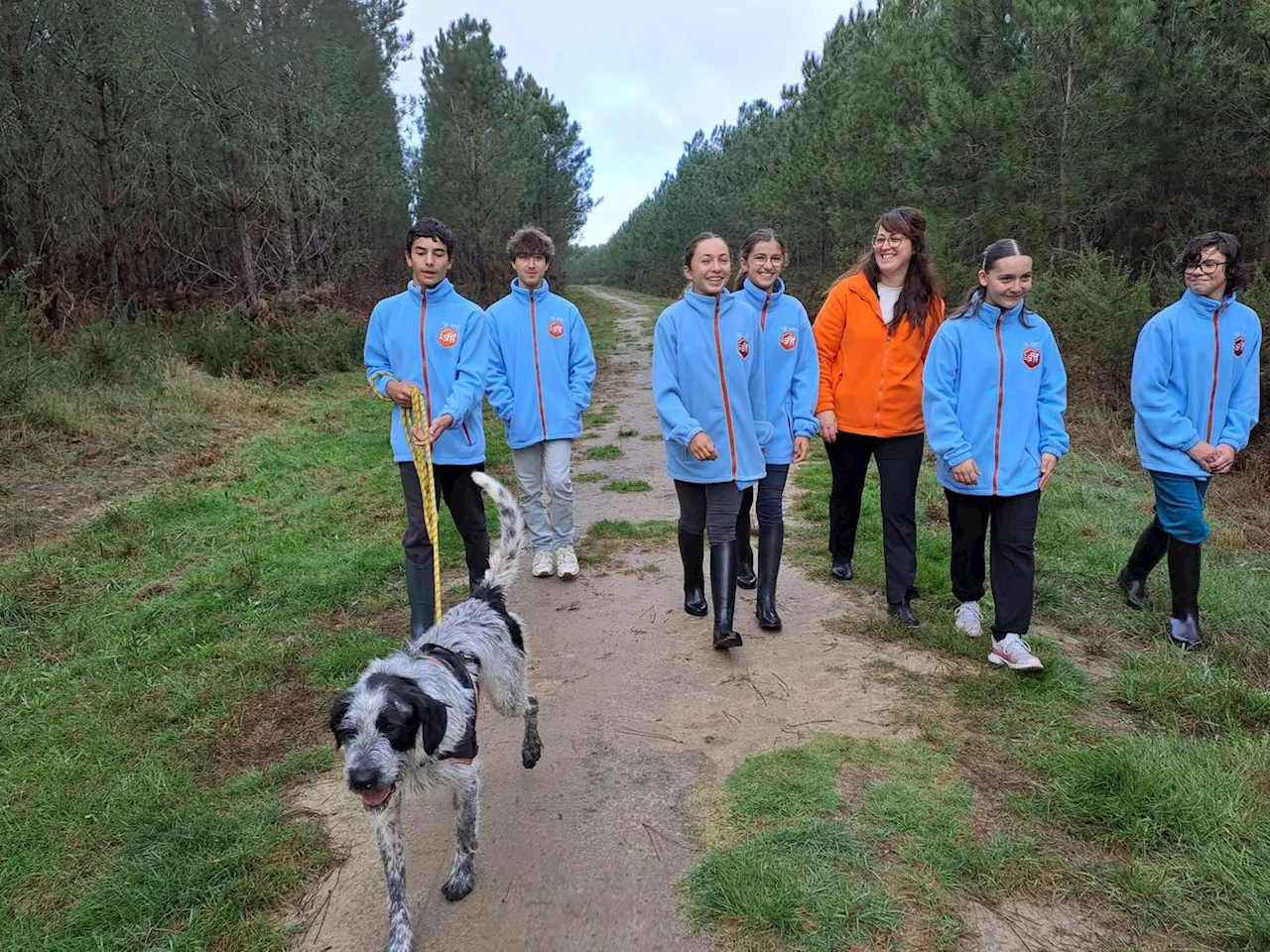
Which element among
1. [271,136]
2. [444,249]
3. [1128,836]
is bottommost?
[1128,836]

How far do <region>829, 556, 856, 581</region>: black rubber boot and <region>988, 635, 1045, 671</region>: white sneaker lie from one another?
1314 millimetres

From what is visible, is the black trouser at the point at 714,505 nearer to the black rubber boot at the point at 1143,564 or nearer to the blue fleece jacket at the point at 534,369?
the blue fleece jacket at the point at 534,369

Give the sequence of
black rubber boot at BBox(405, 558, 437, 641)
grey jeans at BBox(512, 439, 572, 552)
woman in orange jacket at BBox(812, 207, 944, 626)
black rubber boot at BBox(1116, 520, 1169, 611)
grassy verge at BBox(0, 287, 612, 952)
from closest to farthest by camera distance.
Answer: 1. grassy verge at BBox(0, 287, 612, 952)
2. black rubber boot at BBox(405, 558, 437, 641)
3. woman in orange jacket at BBox(812, 207, 944, 626)
4. black rubber boot at BBox(1116, 520, 1169, 611)
5. grey jeans at BBox(512, 439, 572, 552)

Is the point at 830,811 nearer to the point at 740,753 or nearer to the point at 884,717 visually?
the point at 740,753

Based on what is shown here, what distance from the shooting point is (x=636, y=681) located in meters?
3.89

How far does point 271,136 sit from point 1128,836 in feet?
55.8

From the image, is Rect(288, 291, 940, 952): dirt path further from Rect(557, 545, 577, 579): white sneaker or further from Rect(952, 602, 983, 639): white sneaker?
Rect(952, 602, 983, 639): white sneaker

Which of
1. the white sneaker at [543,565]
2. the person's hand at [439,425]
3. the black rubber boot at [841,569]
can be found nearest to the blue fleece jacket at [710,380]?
the person's hand at [439,425]

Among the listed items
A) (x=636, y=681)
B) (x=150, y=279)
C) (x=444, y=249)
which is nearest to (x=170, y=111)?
(x=150, y=279)

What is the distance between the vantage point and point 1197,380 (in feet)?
13.2

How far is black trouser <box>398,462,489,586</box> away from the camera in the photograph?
4.04 meters

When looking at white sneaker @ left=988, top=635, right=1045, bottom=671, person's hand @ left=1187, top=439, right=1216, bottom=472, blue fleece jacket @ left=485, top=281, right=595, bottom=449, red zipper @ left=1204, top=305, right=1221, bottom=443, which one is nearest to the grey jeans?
blue fleece jacket @ left=485, top=281, right=595, bottom=449

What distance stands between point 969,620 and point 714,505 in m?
1.60

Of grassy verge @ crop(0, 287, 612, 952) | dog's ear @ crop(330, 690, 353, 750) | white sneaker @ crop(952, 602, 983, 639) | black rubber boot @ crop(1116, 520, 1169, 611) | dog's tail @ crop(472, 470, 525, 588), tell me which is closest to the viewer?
dog's ear @ crop(330, 690, 353, 750)
